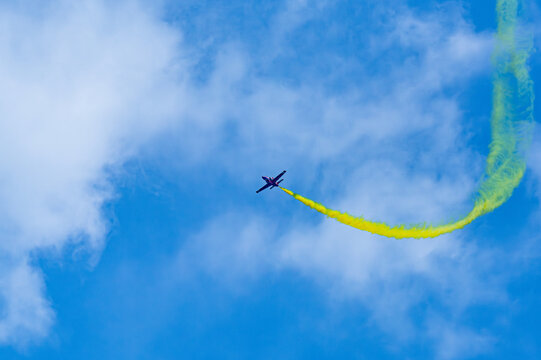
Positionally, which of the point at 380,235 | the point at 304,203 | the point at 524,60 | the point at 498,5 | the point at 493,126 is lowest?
the point at 380,235

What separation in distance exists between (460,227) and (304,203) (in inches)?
917

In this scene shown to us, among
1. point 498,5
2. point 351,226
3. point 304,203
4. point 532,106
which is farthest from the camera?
point 304,203

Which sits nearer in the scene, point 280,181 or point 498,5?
point 498,5

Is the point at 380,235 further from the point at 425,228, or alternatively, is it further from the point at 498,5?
the point at 498,5

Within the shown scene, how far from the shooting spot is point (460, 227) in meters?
58.4

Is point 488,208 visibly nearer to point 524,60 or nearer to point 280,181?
point 524,60

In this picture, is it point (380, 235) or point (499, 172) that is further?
point (380, 235)

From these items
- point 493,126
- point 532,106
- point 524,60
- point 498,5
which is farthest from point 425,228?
point 498,5

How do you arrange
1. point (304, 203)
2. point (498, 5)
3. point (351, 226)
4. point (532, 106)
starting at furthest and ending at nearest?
point (304, 203)
point (351, 226)
point (498, 5)
point (532, 106)

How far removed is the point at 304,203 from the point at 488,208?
2628cm

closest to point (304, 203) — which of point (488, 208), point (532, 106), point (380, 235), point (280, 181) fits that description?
point (280, 181)

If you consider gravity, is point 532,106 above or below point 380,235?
above

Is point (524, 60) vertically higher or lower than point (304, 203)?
higher

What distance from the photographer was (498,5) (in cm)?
5878
